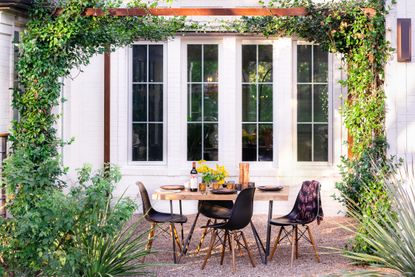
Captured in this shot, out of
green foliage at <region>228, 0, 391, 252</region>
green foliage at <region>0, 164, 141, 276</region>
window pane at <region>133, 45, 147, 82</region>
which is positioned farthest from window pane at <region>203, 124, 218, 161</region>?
green foliage at <region>0, 164, 141, 276</region>

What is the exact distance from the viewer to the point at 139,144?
10984 millimetres

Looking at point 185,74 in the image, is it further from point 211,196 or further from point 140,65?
point 211,196

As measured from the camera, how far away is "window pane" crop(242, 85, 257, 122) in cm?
1094

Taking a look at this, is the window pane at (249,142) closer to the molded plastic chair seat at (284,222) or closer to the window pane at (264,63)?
the window pane at (264,63)

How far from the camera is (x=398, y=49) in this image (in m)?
6.62

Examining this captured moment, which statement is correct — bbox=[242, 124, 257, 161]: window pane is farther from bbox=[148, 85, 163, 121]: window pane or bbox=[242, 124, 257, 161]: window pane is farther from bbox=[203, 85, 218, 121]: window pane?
bbox=[148, 85, 163, 121]: window pane

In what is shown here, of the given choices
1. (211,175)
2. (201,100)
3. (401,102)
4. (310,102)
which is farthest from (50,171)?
(310,102)

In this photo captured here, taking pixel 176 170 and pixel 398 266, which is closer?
pixel 398 266

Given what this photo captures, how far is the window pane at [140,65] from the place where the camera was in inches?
433

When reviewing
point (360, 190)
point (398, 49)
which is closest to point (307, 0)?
point (398, 49)

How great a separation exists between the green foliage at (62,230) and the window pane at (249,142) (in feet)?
17.6

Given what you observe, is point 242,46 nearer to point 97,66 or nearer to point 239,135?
point 239,135

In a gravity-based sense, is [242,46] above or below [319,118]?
above

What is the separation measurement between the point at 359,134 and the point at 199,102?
4483 millimetres
